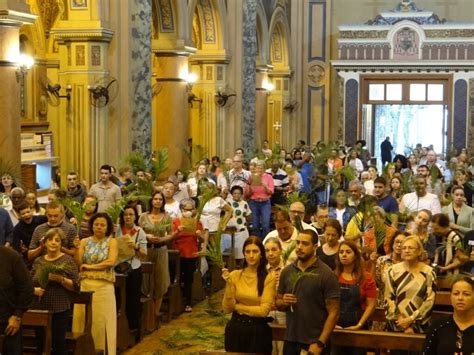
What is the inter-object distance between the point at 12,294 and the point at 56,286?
3.12 ft

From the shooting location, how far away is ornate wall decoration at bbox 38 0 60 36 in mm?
23750

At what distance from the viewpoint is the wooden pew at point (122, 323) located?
34.9 feet

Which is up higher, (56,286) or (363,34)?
(363,34)

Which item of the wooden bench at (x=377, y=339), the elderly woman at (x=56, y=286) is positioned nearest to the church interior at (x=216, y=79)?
the elderly woman at (x=56, y=286)

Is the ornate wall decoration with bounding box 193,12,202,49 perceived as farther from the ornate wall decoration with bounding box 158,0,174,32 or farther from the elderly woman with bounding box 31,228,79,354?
the elderly woman with bounding box 31,228,79,354

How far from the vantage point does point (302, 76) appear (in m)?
36.4

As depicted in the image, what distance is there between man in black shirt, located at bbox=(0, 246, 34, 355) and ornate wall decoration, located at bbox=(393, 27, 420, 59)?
27.3 metres

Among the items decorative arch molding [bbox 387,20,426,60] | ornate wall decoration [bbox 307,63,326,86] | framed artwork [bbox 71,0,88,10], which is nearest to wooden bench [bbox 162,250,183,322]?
framed artwork [bbox 71,0,88,10]

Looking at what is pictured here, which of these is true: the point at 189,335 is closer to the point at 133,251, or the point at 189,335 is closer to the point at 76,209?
the point at 133,251

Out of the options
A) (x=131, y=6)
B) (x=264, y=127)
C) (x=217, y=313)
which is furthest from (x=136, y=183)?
(x=264, y=127)

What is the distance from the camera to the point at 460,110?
33.2 meters

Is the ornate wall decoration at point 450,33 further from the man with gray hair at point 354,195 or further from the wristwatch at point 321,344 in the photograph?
the wristwatch at point 321,344

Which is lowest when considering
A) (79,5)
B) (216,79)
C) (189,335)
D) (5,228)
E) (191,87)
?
(189,335)

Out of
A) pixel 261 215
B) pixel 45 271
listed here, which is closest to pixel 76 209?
pixel 45 271
